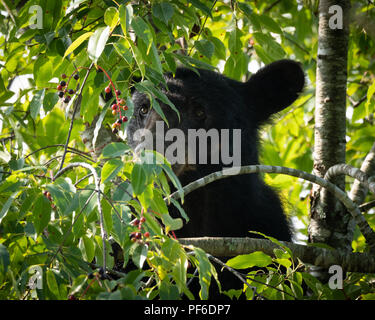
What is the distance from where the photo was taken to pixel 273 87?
4996 mm

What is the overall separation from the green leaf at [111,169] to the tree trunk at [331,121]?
7.13ft

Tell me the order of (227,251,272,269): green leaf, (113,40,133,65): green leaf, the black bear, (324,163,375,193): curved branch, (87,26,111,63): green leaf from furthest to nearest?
the black bear
(324,163,375,193): curved branch
(227,251,272,269): green leaf
(113,40,133,65): green leaf
(87,26,111,63): green leaf

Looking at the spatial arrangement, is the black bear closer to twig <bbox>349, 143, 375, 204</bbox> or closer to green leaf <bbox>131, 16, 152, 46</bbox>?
twig <bbox>349, 143, 375, 204</bbox>

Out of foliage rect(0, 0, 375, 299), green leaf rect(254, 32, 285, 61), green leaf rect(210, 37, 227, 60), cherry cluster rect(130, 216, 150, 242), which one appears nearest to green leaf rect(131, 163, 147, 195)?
foliage rect(0, 0, 375, 299)

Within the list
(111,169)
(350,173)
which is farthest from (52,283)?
(350,173)

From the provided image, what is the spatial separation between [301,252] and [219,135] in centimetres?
169

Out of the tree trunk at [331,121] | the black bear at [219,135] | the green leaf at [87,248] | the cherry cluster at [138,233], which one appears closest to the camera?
the cherry cluster at [138,233]

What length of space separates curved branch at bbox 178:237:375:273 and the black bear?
144cm

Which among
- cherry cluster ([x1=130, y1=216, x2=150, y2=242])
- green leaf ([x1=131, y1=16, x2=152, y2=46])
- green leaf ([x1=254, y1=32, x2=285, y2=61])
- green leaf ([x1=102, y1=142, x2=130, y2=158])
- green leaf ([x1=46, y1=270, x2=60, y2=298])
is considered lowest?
green leaf ([x1=46, y1=270, x2=60, y2=298])

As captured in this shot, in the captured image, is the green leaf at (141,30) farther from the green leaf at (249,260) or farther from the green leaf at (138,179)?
the green leaf at (249,260)

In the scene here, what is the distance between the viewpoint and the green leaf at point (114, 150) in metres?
2.09

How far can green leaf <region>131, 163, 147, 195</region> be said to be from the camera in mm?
2012

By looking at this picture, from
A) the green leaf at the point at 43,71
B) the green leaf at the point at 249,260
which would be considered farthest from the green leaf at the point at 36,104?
the green leaf at the point at 249,260
